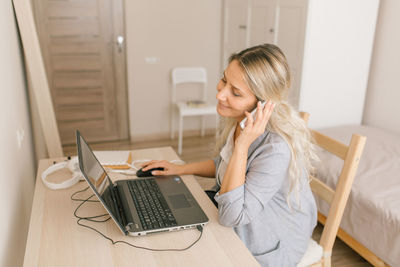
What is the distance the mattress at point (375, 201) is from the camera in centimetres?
176

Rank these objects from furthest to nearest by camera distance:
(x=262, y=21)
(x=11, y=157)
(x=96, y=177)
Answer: (x=262, y=21) → (x=11, y=157) → (x=96, y=177)

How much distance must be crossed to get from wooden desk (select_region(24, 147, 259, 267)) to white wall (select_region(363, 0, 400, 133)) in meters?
2.28

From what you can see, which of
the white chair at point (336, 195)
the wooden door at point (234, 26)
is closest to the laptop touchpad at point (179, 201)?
the white chair at point (336, 195)

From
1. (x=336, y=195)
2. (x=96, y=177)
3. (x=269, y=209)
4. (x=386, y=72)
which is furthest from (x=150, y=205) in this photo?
(x=386, y=72)

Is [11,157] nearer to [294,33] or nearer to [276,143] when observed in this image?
[276,143]

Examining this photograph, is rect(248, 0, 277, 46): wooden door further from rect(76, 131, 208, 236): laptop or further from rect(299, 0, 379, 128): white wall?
rect(76, 131, 208, 236): laptop

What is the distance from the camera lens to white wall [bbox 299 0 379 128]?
106 inches

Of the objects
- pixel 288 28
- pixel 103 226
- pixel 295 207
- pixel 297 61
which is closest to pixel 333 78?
pixel 297 61

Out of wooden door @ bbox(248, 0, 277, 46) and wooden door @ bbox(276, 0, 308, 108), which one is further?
wooden door @ bbox(248, 0, 277, 46)

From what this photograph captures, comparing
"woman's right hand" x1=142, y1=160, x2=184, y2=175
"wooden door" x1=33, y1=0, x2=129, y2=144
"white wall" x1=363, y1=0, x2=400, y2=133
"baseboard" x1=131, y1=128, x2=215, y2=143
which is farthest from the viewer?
"baseboard" x1=131, y1=128, x2=215, y2=143

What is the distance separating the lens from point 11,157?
4.93 ft

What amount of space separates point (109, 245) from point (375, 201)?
1.44 m

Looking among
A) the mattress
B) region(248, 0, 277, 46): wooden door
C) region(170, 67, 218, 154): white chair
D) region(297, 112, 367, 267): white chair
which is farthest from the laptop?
region(170, 67, 218, 154): white chair

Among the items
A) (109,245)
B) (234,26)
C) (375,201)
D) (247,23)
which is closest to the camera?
(109,245)
